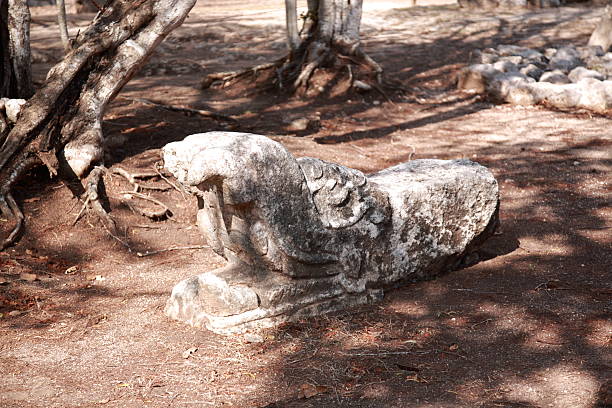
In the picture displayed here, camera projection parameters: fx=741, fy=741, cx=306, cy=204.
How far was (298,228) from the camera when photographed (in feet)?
14.6

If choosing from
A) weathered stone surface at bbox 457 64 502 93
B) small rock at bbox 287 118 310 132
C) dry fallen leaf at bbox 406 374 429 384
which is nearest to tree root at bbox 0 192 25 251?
dry fallen leaf at bbox 406 374 429 384

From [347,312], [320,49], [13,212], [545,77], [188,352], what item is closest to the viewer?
[188,352]

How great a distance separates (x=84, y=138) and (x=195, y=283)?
277cm

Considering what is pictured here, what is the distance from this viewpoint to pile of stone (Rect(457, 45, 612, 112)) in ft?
35.3

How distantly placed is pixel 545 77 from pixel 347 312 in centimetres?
853

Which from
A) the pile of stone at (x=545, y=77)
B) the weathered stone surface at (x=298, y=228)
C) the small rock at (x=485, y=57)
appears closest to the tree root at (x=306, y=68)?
the pile of stone at (x=545, y=77)

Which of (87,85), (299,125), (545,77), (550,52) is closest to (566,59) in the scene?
(550,52)

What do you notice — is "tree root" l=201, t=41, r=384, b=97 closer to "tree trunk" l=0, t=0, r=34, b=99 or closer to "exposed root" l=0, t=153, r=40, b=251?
"tree trunk" l=0, t=0, r=34, b=99

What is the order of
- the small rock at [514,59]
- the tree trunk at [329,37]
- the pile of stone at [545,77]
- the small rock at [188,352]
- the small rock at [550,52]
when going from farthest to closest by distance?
the small rock at [550,52] < the small rock at [514,59] < the tree trunk at [329,37] < the pile of stone at [545,77] < the small rock at [188,352]

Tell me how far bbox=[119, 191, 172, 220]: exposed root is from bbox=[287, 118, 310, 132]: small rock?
325cm

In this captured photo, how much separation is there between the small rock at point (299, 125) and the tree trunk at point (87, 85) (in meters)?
2.91

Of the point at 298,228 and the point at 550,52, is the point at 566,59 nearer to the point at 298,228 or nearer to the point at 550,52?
the point at 550,52

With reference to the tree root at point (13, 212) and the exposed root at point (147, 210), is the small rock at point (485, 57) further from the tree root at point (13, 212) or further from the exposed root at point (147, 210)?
the tree root at point (13, 212)

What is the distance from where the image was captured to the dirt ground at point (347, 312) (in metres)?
3.75
